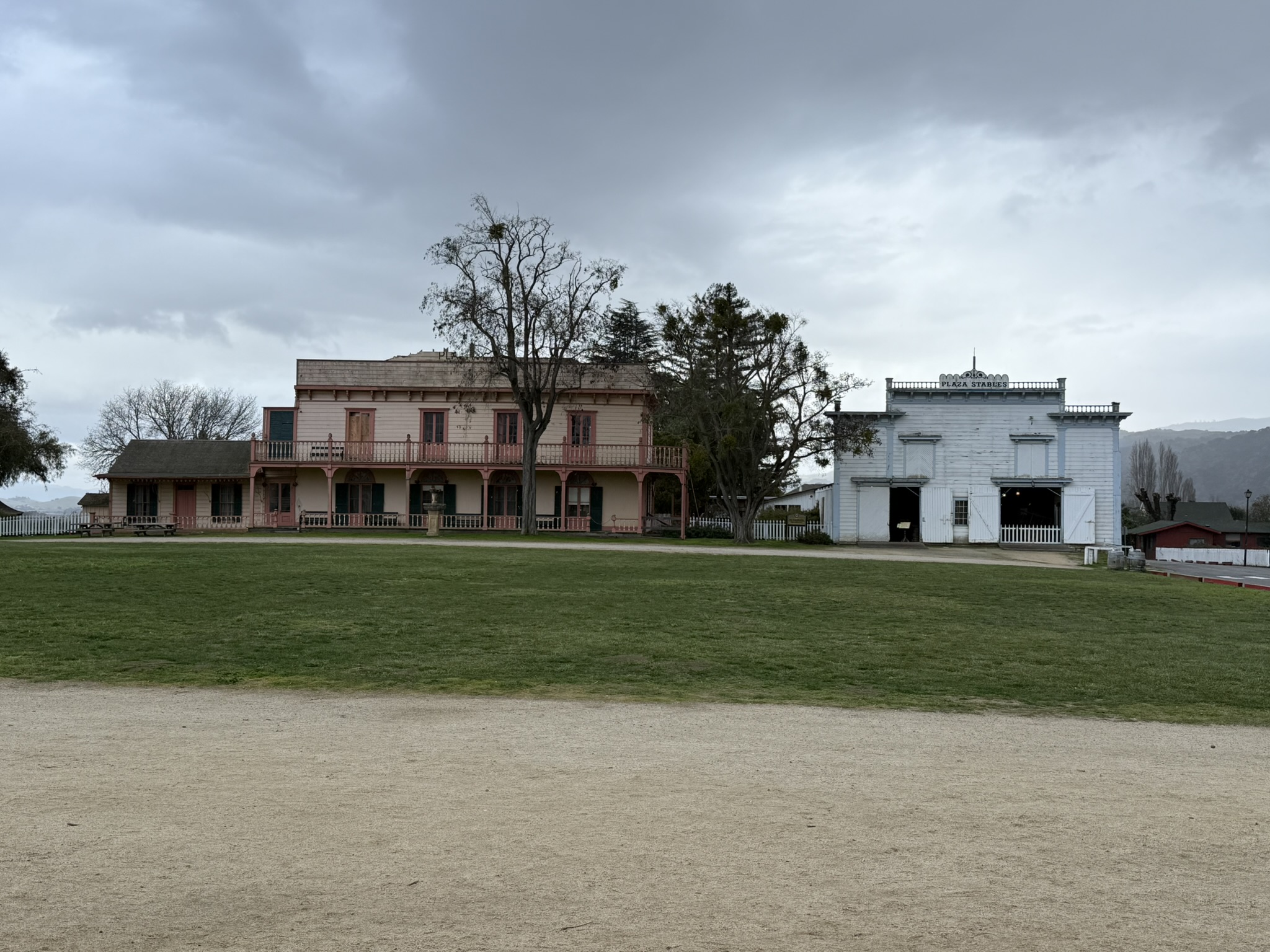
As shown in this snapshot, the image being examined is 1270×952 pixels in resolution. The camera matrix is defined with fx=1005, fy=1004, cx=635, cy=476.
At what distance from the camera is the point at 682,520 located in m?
42.5

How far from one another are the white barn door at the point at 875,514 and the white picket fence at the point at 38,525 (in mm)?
32347

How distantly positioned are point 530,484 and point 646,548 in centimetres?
977

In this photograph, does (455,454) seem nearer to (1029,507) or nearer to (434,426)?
(434,426)

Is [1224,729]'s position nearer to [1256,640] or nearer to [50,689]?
[1256,640]

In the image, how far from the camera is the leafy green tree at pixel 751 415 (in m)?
39.3

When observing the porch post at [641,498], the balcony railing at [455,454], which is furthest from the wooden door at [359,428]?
the porch post at [641,498]

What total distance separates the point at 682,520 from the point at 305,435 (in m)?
16.7

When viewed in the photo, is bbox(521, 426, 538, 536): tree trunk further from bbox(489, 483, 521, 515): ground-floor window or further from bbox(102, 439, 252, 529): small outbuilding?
bbox(102, 439, 252, 529): small outbuilding

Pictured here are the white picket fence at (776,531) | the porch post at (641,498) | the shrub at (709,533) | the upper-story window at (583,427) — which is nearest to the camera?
the porch post at (641,498)

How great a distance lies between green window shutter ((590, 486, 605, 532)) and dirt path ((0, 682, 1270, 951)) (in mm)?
35403

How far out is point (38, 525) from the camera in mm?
42188

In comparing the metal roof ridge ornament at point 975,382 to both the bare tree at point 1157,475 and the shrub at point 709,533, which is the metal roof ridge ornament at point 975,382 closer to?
the shrub at point 709,533

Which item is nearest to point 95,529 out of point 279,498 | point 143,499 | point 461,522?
point 143,499

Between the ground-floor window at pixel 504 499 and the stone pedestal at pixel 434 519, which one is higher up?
the ground-floor window at pixel 504 499
